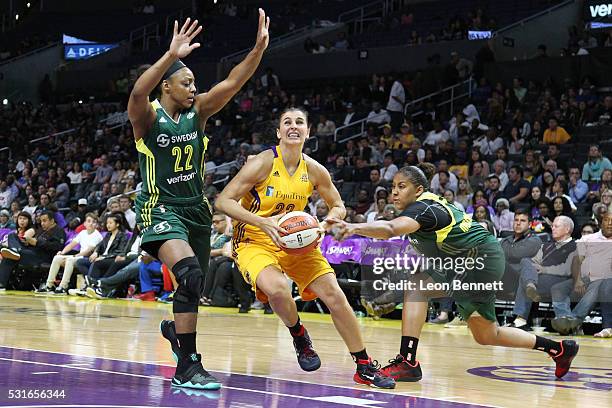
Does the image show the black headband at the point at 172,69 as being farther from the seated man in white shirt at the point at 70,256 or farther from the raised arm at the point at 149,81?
the seated man in white shirt at the point at 70,256

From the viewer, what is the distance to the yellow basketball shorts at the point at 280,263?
6469 mm

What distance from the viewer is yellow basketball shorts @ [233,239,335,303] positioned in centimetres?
647

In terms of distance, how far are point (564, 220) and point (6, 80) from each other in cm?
2526

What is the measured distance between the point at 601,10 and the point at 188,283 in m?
17.0

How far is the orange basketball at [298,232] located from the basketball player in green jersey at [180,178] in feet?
1.75

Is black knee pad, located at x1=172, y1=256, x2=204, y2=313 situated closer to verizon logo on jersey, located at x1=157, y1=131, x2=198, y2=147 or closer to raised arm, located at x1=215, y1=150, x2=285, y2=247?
raised arm, located at x1=215, y1=150, x2=285, y2=247

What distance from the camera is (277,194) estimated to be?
6.59 meters

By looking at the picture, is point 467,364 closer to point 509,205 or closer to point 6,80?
point 509,205

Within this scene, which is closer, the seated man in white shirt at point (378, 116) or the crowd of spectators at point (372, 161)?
the crowd of spectators at point (372, 161)

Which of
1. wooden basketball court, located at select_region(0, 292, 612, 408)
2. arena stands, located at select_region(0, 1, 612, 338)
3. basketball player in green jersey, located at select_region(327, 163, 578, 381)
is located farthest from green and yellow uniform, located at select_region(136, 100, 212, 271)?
arena stands, located at select_region(0, 1, 612, 338)

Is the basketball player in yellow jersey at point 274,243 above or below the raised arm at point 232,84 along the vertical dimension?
below

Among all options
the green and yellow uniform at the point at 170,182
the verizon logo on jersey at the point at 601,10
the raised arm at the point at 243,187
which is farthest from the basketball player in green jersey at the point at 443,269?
the verizon logo on jersey at the point at 601,10

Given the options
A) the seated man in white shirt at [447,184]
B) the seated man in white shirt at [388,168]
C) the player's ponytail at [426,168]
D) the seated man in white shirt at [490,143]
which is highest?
the seated man in white shirt at [490,143]

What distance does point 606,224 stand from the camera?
1049 cm
